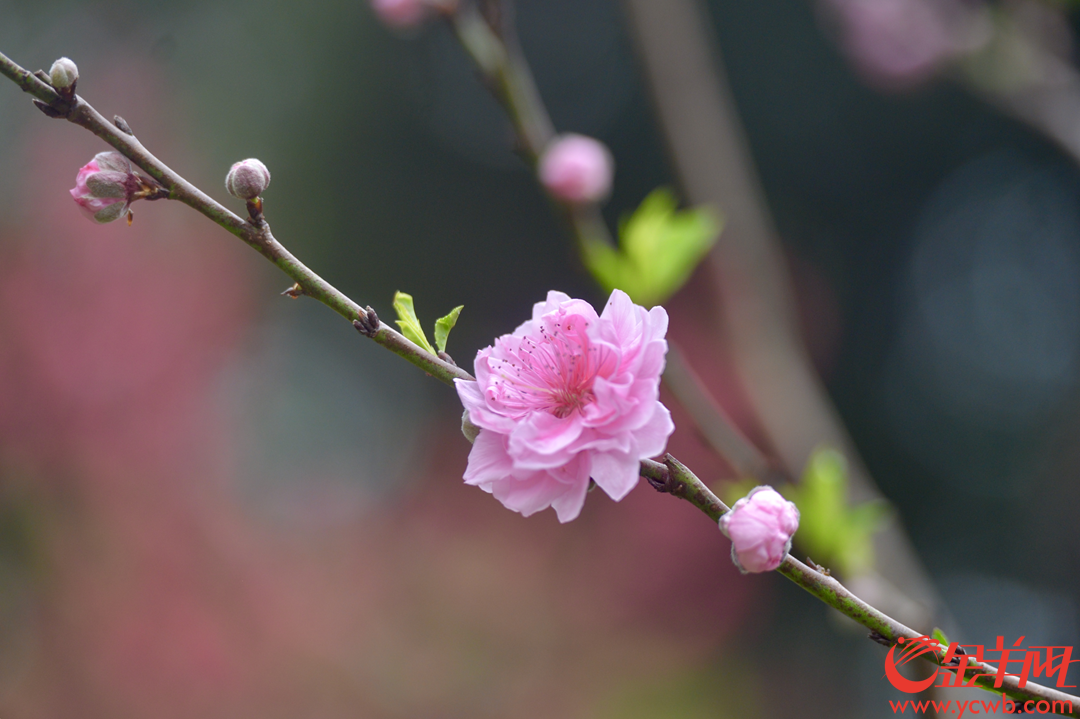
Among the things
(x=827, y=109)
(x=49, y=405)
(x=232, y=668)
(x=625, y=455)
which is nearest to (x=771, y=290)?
(x=625, y=455)

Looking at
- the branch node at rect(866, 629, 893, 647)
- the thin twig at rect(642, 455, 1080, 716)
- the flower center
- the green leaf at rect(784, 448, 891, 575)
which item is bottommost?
the branch node at rect(866, 629, 893, 647)

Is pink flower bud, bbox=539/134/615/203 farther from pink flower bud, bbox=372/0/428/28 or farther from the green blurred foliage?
the green blurred foliage

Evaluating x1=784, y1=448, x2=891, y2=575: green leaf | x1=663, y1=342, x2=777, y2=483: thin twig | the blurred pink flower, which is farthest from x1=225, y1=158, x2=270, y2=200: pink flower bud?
the blurred pink flower

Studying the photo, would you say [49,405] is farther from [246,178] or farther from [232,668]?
[246,178]

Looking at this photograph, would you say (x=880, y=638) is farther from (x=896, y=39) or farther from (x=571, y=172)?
(x=896, y=39)

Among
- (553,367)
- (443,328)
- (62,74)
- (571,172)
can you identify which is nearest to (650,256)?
(571,172)

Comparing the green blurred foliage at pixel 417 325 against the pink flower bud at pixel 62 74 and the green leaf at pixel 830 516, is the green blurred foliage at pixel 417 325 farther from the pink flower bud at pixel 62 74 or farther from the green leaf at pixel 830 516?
the green leaf at pixel 830 516
